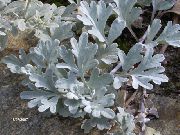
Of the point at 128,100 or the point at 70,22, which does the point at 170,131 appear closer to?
the point at 128,100

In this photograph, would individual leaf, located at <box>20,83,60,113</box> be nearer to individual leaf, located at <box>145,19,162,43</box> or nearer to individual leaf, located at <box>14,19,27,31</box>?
individual leaf, located at <box>14,19,27,31</box>

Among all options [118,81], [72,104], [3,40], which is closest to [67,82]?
[72,104]

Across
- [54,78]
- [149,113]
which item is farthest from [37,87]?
[149,113]

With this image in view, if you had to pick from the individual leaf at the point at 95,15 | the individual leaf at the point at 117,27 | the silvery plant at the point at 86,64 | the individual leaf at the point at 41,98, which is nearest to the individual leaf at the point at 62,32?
the silvery plant at the point at 86,64

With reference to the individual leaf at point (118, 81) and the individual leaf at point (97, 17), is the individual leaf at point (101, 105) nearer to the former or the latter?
the individual leaf at point (118, 81)

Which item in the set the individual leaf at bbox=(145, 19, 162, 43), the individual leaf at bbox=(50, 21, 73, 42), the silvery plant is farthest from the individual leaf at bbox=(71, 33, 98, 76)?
the individual leaf at bbox=(145, 19, 162, 43)

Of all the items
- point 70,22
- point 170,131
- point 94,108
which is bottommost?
point 170,131

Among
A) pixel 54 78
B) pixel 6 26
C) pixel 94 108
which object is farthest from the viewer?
pixel 6 26

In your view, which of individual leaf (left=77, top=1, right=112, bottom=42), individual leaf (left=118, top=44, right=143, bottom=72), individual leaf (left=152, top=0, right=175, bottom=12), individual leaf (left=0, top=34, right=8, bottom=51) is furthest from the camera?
individual leaf (left=152, top=0, right=175, bottom=12)
